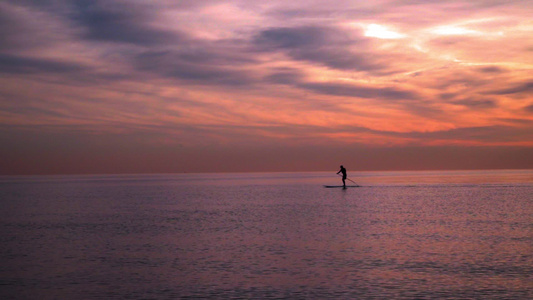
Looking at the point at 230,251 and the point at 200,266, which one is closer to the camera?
the point at 200,266

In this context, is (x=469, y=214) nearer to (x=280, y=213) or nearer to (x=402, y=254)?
(x=280, y=213)

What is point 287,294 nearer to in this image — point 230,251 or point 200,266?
point 200,266

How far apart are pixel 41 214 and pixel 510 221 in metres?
34.9

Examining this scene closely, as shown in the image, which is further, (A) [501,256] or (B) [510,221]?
(B) [510,221]

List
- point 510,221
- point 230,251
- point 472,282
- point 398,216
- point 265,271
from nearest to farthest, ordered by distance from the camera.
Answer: point 472,282, point 265,271, point 230,251, point 510,221, point 398,216

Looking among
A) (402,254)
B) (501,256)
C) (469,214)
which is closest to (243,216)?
(469,214)

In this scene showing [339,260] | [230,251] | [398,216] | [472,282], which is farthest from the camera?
[398,216]

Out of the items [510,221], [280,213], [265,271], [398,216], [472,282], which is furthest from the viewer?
[280,213]

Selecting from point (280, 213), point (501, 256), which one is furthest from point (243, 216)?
point (501, 256)

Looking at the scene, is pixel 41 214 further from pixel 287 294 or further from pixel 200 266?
pixel 287 294

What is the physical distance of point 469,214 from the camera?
3866cm

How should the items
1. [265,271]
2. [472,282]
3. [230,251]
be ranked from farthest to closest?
[230,251] < [265,271] < [472,282]

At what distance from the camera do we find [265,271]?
62.3 feet

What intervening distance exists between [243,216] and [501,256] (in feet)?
71.4
